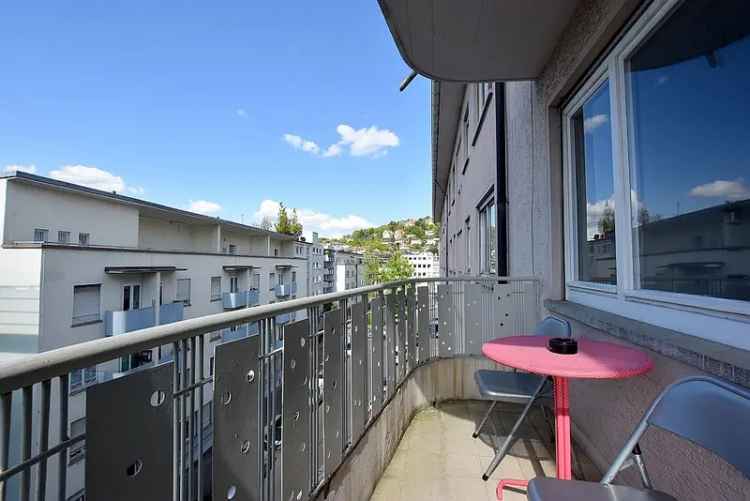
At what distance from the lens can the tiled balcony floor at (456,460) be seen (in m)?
2.22

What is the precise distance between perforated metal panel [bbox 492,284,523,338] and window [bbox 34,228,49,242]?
20791mm

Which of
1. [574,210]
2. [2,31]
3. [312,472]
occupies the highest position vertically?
[2,31]

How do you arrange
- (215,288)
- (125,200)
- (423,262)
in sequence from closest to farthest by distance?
(125,200), (215,288), (423,262)

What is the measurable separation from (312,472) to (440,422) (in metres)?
1.85

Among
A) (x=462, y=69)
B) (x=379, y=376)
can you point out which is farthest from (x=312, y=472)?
(x=462, y=69)

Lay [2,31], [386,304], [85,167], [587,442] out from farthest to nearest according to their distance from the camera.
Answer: [85,167] → [2,31] → [386,304] → [587,442]

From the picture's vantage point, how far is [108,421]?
0.74 meters

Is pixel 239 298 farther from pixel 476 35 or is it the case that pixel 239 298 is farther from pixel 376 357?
pixel 476 35

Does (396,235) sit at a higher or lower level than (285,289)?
higher

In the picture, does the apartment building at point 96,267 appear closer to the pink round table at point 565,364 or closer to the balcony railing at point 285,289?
the balcony railing at point 285,289

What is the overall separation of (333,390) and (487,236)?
5.23 metres

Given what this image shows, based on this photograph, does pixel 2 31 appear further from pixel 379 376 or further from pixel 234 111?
pixel 379 376

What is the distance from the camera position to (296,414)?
1528 mm

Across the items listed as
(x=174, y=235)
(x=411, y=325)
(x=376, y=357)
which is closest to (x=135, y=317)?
(x=174, y=235)
